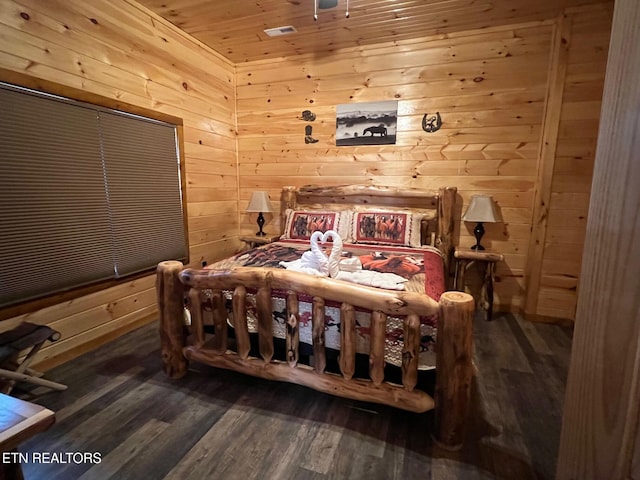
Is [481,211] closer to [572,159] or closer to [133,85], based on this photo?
[572,159]

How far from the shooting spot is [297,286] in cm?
159

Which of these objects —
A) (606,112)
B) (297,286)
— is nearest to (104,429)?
(297,286)

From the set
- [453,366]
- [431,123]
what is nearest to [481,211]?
[431,123]

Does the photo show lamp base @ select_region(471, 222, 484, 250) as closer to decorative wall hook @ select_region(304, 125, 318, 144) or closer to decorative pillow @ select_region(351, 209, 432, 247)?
decorative pillow @ select_region(351, 209, 432, 247)

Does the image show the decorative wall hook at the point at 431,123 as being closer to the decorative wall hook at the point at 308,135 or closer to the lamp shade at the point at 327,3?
the decorative wall hook at the point at 308,135

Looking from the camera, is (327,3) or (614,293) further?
(327,3)

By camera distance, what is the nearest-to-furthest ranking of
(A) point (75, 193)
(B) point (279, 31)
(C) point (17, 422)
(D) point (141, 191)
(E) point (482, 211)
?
(C) point (17, 422), (A) point (75, 193), (D) point (141, 191), (E) point (482, 211), (B) point (279, 31)

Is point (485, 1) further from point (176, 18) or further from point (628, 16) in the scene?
point (628, 16)

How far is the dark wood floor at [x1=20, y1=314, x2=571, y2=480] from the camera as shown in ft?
4.41

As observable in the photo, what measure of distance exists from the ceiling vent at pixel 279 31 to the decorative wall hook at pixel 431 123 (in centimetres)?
144

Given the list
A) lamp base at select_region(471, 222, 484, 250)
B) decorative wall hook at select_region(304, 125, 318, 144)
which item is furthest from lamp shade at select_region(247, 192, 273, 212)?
lamp base at select_region(471, 222, 484, 250)

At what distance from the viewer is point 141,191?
2.60 metres

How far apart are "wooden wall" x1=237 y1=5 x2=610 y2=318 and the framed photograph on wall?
0.21ft

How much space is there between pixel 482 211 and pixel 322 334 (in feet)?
6.44
